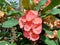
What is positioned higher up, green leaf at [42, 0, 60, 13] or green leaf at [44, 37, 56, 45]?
green leaf at [42, 0, 60, 13]

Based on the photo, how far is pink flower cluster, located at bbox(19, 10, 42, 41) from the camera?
75 centimetres

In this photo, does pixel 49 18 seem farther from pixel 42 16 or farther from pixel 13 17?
pixel 13 17

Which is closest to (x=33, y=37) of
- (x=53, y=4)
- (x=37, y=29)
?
(x=37, y=29)

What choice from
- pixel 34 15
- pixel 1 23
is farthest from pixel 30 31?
pixel 1 23

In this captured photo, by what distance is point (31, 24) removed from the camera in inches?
29.7

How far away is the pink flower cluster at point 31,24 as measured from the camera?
0.75 metres

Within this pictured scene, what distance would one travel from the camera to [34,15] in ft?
2.54

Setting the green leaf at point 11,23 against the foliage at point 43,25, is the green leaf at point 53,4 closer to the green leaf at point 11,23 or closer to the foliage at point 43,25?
the foliage at point 43,25

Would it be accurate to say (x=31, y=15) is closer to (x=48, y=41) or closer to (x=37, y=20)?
(x=37, y=20)

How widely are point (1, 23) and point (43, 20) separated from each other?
0.20 m

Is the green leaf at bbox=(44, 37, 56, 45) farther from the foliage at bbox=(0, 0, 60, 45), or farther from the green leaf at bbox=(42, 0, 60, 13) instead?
the green leaf at bbox=(42, 0, 60, 13)

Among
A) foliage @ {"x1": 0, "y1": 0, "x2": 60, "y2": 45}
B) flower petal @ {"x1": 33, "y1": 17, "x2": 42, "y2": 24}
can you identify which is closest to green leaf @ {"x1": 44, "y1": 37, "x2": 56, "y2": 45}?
foliage @ {"x1": 0, "y1": 0, "x2": 60, "y2": 45}

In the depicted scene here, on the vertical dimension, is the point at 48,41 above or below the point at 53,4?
below

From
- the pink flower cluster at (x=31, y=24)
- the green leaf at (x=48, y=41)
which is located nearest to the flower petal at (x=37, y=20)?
the pink flower cluster at (x=31, y=24)
